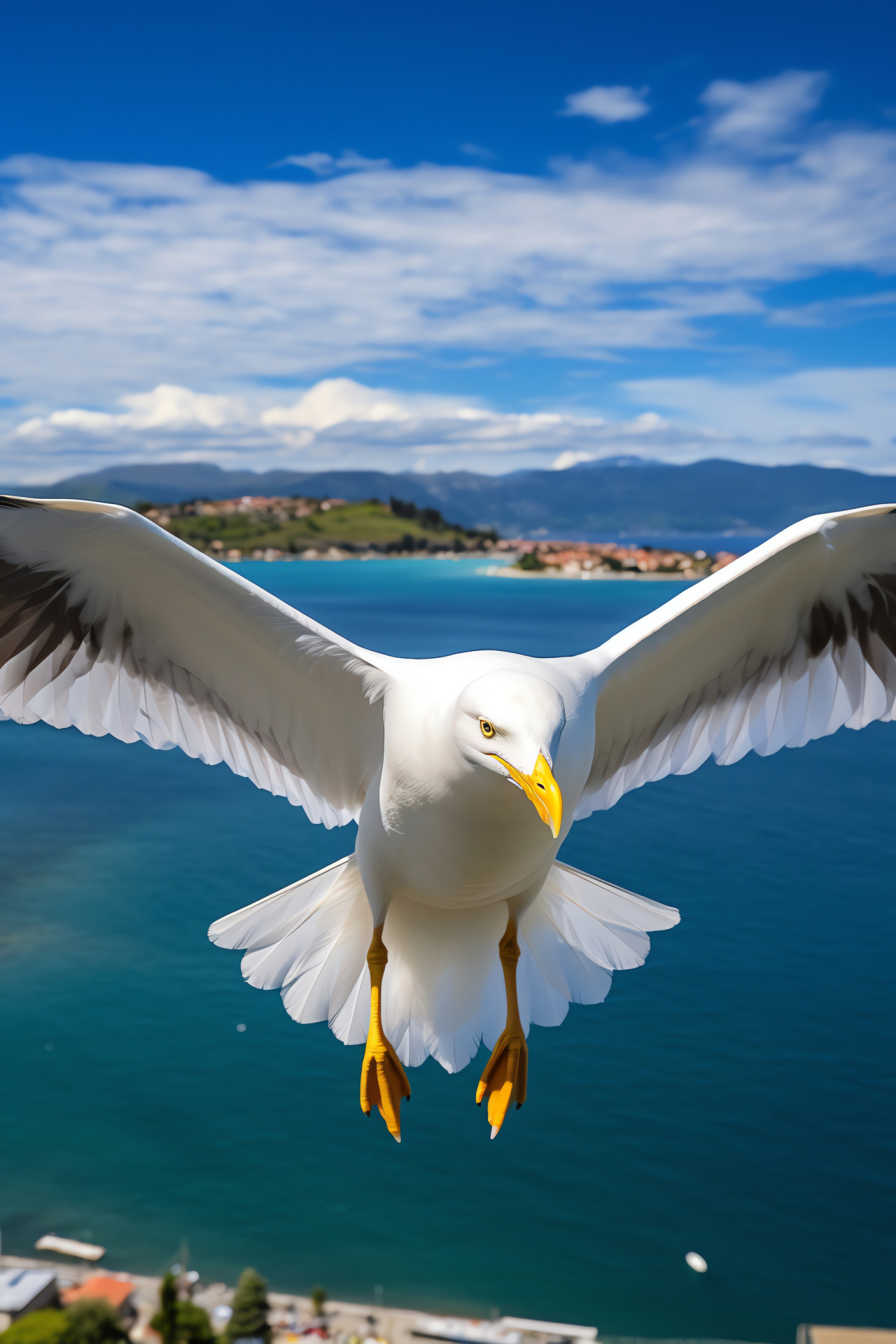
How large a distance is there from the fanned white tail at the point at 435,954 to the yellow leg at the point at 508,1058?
233 millimetres

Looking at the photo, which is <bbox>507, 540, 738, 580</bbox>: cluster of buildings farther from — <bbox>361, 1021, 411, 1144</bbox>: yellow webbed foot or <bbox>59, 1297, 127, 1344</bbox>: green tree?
<bbox>361, 1021, 411, 1144</bbox>: yellow webbed foot

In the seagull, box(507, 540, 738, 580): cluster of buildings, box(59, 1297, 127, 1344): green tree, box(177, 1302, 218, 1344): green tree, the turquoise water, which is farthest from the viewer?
box(507, 540, 738, 580): cluster of buildings

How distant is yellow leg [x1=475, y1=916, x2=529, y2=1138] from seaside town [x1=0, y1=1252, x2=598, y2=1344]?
58.1 ft

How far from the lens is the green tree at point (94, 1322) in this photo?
775 inches

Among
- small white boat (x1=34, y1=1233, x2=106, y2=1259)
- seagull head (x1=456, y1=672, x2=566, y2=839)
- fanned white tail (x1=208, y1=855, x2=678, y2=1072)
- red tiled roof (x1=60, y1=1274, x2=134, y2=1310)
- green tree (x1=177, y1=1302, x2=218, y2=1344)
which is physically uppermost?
seagull head (x1=456, y1=672, x2=566, y2=839)

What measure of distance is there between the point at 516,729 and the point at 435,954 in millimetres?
2089

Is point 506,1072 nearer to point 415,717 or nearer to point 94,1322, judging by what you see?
point 415,717

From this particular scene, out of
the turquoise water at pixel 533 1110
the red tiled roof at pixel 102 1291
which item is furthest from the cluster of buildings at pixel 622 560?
the red tiled roof at pixel 102 1291

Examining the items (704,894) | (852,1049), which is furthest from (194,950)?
(852,1049)

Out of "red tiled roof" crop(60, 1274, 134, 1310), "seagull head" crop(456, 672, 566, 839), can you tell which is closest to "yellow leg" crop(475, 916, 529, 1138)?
"seagull head" crop(456, 672, 566, 839)

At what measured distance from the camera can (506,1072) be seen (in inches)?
151

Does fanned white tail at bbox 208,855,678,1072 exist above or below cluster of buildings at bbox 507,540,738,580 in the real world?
below

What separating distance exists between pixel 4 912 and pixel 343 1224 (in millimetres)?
13297

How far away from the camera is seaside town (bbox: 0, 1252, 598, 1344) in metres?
19.1
